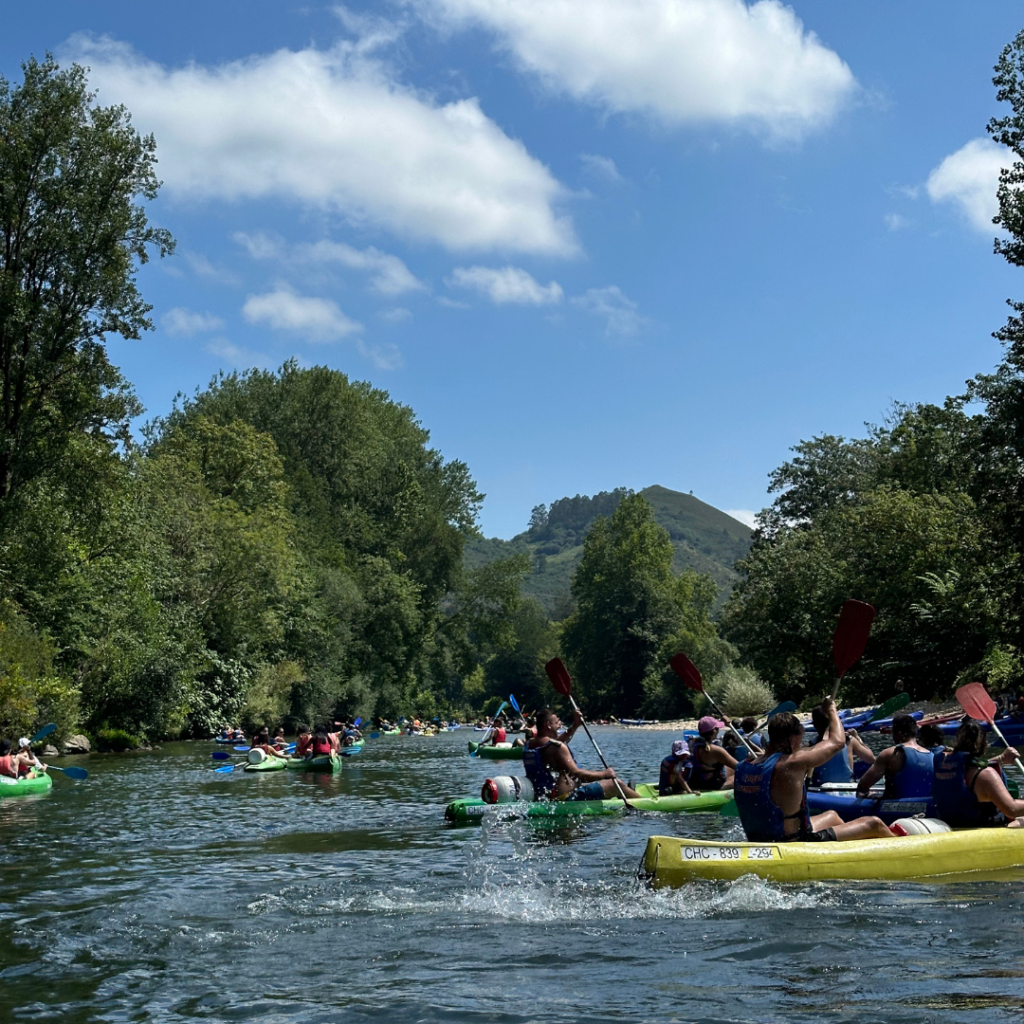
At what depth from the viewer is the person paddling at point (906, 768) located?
10.8 m

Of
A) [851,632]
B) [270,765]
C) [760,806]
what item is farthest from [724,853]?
[270,765]

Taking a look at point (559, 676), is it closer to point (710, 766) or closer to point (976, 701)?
point (710, 766)

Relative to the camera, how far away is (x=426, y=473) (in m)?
54.5

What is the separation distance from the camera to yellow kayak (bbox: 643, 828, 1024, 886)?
329 inches

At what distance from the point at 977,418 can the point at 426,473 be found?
31.1 m

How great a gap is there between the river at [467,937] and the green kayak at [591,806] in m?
0.42

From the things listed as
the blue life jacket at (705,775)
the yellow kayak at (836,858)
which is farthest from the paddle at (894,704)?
the yellow kayak at (836,858)

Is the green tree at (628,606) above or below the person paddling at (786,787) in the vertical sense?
above

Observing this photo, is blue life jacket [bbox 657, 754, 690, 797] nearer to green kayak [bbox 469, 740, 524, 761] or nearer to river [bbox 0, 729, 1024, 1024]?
river [bbox 0, 729, 1024, 1024]

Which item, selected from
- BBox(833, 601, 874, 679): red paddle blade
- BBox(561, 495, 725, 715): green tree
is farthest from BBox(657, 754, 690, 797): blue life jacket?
BBox(561, 495, 725, 715): green tree

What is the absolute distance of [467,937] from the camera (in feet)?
24.8

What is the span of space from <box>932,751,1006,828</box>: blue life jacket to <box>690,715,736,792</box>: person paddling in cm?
471

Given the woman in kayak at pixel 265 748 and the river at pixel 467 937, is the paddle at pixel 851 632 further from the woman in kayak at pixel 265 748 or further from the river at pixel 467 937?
the woman in kayak at pixel 265 748

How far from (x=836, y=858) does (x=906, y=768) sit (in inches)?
103
